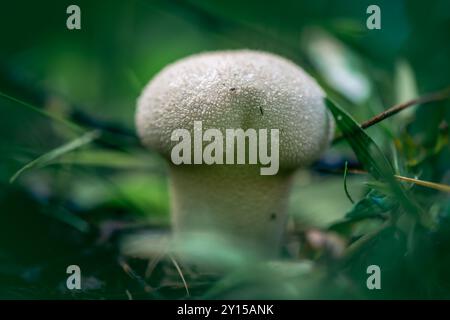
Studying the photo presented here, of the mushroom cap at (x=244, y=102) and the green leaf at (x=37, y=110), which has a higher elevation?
the green leaf at (x=37, y=110)

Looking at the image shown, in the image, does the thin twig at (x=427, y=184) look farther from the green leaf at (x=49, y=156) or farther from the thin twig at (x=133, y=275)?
the green leaf at (x=49, y=156)

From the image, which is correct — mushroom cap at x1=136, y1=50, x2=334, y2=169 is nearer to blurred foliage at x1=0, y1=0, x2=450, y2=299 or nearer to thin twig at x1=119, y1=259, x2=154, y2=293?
blurred foliage at x1=0, y1=0, x2=450, y2=299

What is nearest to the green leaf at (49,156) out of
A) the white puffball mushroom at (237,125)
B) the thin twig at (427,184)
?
the white puffball mushroom at (237,125)

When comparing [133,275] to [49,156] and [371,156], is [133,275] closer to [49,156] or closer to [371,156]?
[49,156]

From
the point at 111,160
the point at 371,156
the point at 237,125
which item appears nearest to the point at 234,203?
the point at 237,125

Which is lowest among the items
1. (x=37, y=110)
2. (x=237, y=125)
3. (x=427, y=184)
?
(x=427, y=184)

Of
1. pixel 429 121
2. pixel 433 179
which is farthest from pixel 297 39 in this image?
pixel 433 179

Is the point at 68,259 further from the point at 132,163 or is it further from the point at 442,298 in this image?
the point at 442,298

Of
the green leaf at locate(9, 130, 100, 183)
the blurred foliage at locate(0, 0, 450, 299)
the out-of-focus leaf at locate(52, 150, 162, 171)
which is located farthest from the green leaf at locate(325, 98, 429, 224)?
the out-of-focus leaf at locate(52, 150, 162, 171)
